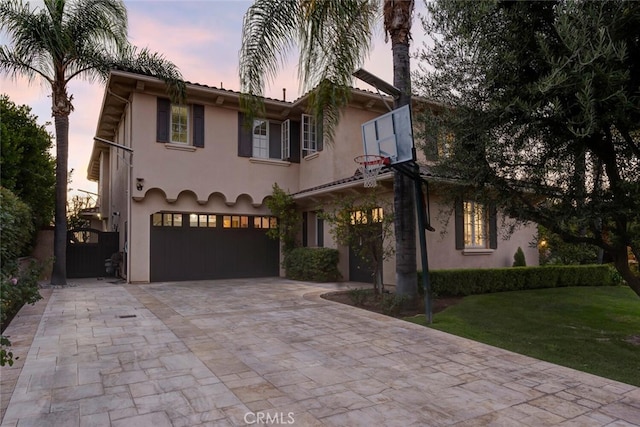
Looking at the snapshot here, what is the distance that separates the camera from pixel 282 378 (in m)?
4.76

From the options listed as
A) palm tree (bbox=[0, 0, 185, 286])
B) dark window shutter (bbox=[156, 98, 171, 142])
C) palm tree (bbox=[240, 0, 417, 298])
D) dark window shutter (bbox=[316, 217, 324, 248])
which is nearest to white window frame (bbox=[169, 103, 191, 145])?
dark window shutter (bbox=[156, 98, 171, 142])

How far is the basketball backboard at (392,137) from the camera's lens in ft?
25.5

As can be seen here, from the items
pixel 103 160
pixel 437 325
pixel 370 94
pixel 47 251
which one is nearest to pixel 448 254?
pixel 437 325

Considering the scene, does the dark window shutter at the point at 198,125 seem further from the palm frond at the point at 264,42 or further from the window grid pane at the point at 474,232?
the window grid pane at the point at 474,232

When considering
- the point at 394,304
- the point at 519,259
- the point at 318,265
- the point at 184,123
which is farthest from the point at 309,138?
the point at 394,304

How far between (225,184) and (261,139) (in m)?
2.40

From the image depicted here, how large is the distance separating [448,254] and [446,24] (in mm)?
7297

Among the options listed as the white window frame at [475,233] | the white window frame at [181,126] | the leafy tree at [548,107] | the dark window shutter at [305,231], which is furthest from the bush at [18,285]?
the white window frame at [475,233]

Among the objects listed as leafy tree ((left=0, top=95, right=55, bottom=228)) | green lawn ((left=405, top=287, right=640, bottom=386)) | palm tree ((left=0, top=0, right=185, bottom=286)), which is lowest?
green lawn ((left=405, top=287, right=640, bottom=386))

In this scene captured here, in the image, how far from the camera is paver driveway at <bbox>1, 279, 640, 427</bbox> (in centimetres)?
379

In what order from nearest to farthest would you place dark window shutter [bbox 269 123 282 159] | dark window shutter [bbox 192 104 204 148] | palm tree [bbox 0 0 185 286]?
palm tree [bbox 0 0 185 286] < dark window shutter [bbox 192 104 204 148] < dark window shutter [bbox 269 123 282 159]

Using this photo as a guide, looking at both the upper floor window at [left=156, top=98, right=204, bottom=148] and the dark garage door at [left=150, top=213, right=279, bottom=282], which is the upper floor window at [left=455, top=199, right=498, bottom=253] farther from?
the upper floor window at [left=156, top=98, right=204, bottom=148]

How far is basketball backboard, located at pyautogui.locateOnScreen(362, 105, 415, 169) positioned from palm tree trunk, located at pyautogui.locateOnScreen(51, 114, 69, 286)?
9.91 metres

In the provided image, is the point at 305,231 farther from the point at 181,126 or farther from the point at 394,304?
the point at 394,304
